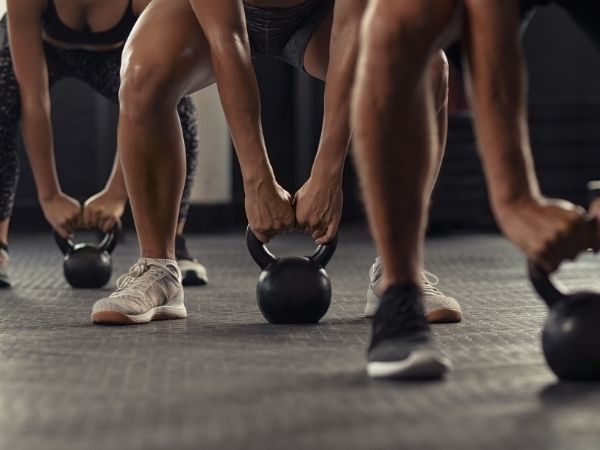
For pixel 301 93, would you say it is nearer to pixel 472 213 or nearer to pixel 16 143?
pixel 472 213

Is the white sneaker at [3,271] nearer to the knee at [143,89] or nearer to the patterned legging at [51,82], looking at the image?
the patterned legging at [51,82]

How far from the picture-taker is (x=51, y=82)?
332 centimetres

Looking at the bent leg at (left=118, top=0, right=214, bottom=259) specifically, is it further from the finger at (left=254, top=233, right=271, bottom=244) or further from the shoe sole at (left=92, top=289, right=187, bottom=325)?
the finger at (left=254, top=233, right=271, bottom=244)

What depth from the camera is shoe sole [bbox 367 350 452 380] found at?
60.1 inches

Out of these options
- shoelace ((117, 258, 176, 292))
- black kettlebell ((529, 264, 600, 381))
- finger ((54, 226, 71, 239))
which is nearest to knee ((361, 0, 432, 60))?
black kettlebell ((529, 264, 600, 381))

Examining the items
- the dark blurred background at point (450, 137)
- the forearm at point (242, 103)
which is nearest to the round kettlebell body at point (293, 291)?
the forearm at point (242, 103)

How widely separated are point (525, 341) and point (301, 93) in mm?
4567

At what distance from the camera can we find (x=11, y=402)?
145 centimetres

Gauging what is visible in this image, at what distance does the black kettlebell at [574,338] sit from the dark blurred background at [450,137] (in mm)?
4248

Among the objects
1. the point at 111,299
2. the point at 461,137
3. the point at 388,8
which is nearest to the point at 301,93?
the point at 461,137

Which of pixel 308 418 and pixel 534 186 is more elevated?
pixel 534 186

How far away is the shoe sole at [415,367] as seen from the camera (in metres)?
1.53

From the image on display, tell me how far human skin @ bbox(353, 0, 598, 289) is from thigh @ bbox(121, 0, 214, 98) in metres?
0.73

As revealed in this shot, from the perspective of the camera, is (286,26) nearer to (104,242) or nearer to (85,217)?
(85,217)
